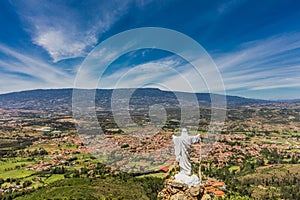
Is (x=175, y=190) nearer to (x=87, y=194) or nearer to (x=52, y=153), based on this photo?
(x=87, y=194)

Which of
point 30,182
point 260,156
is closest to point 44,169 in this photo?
point 30,182

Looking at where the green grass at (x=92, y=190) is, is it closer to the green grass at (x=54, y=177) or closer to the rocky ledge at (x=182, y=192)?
the green grass at (x=54, y=177)

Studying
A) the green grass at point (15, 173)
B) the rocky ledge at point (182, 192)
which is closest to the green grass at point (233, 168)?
the green grass at point (15, 173)

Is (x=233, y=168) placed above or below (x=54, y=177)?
below

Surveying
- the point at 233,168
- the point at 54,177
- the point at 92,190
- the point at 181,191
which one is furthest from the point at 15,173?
the point at 181,191

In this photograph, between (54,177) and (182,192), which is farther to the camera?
(54,177)

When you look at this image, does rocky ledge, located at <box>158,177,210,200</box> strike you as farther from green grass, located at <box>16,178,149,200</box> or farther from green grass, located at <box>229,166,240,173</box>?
green grass, located at <box>229,166,240,173</box>

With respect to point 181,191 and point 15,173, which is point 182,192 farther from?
point 15,173

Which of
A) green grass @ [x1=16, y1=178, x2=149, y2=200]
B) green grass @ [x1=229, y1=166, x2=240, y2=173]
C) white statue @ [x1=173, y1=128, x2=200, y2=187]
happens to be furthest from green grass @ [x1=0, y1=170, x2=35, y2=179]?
white statue @ [x1=173, y1=128, x2=200, y2=187]
